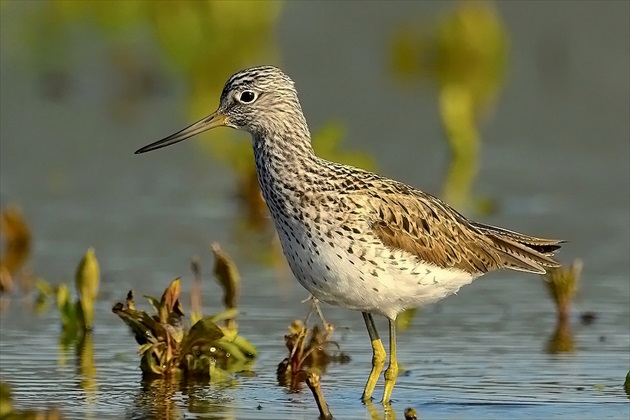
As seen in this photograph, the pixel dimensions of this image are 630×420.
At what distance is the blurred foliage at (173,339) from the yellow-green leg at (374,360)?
861 mm

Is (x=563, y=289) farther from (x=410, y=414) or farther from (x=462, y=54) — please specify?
(x=462, y=54)

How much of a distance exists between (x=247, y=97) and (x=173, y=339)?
155cm

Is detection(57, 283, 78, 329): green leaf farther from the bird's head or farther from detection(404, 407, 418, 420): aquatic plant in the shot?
detection(404, 407, 418, 420): aquatic plant

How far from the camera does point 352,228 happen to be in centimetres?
979

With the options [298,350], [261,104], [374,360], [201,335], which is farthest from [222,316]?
[261,104]

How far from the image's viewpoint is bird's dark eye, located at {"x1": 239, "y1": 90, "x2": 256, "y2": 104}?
10.4m

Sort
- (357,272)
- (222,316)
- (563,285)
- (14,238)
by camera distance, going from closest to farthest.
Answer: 1. (357,272)
2. (222,316)
3. (563,285)
4. (14,238)

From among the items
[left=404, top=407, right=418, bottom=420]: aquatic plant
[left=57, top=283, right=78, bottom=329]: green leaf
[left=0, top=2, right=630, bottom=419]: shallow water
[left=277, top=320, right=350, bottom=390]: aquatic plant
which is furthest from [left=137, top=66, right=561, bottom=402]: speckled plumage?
[left=57, top=283, right=78, bottom=329]: green leaf

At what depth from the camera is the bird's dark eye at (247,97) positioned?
10.4m

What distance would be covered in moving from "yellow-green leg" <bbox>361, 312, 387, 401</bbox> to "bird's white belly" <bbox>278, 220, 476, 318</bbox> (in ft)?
1.30

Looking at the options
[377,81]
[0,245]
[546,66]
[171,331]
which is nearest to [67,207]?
[0,245]

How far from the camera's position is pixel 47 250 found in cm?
1433

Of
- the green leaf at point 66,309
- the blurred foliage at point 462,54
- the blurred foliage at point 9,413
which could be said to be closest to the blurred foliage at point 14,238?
the green leaf at point 66,309

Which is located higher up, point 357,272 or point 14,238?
point 14,238
